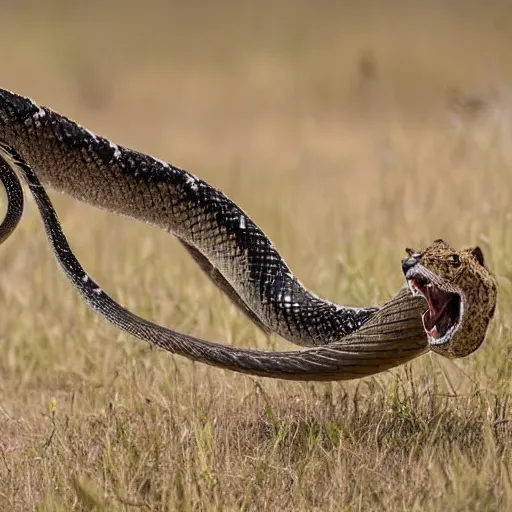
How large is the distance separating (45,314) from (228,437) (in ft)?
Answer: 8.21

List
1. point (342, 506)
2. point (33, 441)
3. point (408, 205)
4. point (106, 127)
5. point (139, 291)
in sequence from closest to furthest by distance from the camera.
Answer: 1. point (342, 506)
2. point (33, 441)
3. point (139, 291)
4. point (408, 205)
5. point (106, 127)

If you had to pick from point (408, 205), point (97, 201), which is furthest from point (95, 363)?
point (408, 205)

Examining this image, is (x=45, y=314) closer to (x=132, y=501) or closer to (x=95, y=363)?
(x=95, y=363)

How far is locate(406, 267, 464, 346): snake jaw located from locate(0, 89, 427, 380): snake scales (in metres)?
0.08

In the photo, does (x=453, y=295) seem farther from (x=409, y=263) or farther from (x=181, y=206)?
(x=181, y=206)

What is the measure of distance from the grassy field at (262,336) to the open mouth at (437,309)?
0.40 m

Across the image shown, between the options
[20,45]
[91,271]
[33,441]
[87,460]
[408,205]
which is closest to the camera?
[87,460]

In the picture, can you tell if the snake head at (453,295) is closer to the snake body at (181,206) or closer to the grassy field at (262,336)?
the grassy field at (262,336)

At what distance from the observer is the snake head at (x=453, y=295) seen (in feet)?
12.0

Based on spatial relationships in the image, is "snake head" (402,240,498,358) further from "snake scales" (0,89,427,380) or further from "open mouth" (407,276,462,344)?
"snake scales" (0,89,427,380)

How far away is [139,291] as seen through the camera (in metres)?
6.88

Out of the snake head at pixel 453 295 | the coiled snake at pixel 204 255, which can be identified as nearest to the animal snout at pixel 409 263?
the snake head at pixel 453 295

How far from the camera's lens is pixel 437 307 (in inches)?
148

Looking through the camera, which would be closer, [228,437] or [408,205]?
[228,437]
